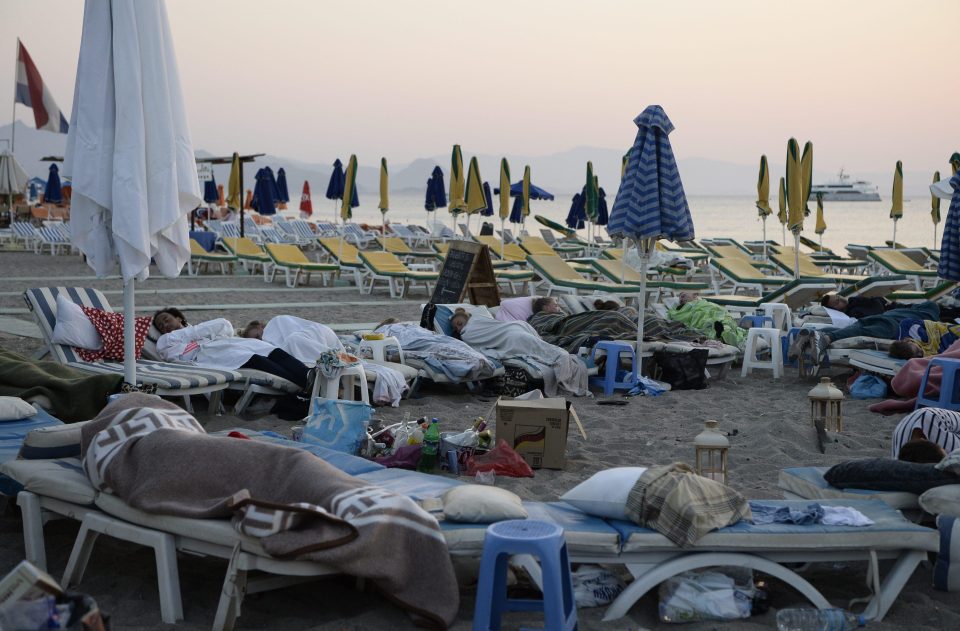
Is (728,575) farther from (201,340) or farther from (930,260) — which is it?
(930,260)

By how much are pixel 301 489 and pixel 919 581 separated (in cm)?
232

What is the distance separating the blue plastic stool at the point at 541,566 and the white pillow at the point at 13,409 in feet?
8.88

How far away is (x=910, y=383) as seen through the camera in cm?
677

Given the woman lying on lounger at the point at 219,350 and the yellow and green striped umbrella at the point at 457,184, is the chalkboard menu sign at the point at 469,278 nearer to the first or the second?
the woman lying on lounger at the point at 219,350

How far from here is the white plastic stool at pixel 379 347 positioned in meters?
7.06

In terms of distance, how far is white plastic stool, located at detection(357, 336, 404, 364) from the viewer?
7.06 m

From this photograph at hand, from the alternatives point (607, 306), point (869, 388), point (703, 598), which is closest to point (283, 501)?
point (703, 598)

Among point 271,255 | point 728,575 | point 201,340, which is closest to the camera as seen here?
point 728,575

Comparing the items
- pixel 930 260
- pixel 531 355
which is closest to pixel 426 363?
pixel 531 355

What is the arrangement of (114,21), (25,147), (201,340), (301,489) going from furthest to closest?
(25,147)
(201,340)
(114,21)
(301,489)

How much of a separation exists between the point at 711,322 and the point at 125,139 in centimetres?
562

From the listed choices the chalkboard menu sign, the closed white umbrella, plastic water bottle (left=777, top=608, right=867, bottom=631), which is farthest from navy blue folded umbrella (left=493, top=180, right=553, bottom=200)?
plastic water bottle (left=777, top=608, right=867, bottom=631)

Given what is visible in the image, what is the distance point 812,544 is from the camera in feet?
10.8

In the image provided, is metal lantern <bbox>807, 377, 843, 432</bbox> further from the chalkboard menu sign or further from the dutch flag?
the dutch flag
